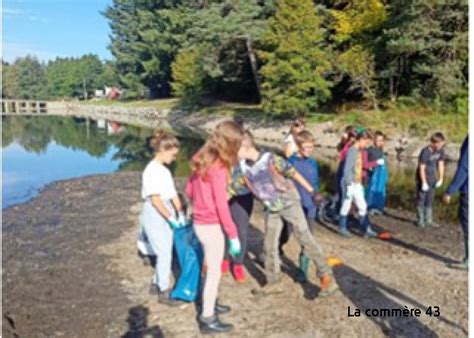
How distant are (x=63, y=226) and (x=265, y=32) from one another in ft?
82.6

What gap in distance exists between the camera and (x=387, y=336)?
16.3 ft

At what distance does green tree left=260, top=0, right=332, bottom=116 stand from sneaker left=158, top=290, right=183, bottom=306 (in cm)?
2478

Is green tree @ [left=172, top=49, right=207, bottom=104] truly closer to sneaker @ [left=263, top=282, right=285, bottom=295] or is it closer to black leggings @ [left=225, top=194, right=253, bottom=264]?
black leggings @ [left=225, top=194, right=253, bottom=264]

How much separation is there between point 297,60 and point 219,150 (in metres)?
25.6

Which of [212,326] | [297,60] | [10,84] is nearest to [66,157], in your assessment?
[297,60]

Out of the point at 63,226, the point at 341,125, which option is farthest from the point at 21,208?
the point at 341,125

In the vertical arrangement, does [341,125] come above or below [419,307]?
above

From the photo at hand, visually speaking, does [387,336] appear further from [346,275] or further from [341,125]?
[341,125]

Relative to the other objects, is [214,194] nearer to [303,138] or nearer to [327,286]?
[327,286]

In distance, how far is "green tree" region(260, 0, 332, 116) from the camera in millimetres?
29625

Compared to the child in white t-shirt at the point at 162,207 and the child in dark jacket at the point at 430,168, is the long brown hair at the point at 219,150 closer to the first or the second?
the child in white t-shirt at the point at 162,207

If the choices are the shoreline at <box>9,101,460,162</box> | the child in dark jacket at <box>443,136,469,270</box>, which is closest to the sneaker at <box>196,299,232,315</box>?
the child in dark jacket at <box>443,136,469,270</box>

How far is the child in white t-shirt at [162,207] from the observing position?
5.55 meters

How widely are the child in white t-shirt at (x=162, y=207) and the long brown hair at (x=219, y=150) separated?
797 mm
